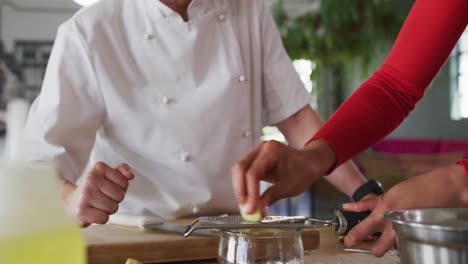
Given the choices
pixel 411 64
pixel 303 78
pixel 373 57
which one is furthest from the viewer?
pixel 303 78

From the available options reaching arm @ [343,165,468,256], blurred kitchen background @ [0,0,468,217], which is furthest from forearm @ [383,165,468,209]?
blurred kitchen background @ [0,0,468,217]

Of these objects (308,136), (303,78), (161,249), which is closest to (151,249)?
(161,249)

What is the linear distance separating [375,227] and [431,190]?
0.12m

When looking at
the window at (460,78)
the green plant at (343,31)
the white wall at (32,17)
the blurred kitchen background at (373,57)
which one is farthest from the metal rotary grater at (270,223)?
the white wall at (32,17)

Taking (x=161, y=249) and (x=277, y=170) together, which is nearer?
(x=277, y=170)

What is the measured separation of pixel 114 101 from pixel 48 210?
Answer: 1.34 metres

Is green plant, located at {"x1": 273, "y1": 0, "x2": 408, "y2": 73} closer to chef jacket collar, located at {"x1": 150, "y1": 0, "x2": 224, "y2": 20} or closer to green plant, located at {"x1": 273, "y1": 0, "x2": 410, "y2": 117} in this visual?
green plant, located at {"x1": 273, "y1": 0, "x2": 410, "y2": 117}

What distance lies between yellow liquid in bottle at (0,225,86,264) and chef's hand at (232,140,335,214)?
1.39 ft

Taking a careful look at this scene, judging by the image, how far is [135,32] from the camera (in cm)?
182

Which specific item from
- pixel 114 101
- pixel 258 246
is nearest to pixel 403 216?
pixel 258 246

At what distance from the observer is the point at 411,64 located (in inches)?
51.1

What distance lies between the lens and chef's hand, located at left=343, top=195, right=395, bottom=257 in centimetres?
97

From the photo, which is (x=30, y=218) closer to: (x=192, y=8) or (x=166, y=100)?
(x=166, y=100)

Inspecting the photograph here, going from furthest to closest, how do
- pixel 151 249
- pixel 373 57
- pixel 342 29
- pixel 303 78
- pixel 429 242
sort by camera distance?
pixel 303 78 < pixel 373 57 < pixel 342 29 < pixel 151 249 < pixel 429 242
